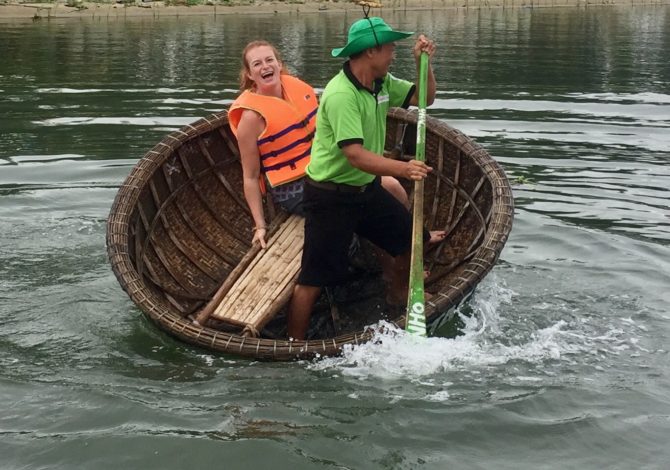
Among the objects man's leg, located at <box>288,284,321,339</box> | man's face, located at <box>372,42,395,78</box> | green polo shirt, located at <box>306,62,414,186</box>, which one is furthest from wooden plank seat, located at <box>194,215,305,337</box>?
man's face, located at <box>372,42,395,78</box>

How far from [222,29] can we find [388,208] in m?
25.1

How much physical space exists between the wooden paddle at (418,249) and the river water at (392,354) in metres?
0.11

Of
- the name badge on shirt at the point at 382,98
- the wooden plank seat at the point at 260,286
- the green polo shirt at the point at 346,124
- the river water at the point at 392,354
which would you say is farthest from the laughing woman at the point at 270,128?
the river water at the point at 392,354

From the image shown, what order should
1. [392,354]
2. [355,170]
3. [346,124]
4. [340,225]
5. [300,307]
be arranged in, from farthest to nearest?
[300,307]
[340,225]
[355,170]
[392,354]
[346,124]

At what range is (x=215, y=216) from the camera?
262 inches

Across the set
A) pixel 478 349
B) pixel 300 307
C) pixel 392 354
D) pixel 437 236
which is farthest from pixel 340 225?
pixel 437 236

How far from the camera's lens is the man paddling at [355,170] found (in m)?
4.54

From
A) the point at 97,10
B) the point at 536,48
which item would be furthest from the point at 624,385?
the point at 97,10

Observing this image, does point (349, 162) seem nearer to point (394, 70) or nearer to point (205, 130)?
point (205, 130)

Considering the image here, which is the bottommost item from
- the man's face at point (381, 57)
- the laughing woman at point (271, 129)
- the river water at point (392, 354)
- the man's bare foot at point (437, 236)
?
the river water at point (392, 354)

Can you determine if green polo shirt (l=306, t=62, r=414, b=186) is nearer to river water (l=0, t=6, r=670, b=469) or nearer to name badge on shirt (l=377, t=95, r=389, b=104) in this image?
name badge on shirt (l=377, t=95, r=389, b=104)

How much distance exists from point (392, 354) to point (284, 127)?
1.78 meters

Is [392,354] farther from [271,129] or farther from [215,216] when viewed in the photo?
[215,216]

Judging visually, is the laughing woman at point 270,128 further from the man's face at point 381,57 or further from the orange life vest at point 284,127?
the man's face at point 381,57
